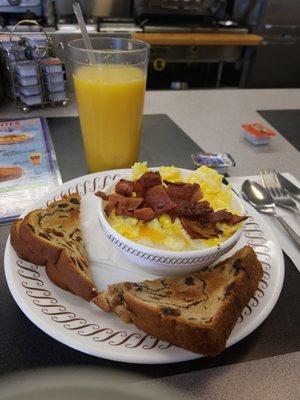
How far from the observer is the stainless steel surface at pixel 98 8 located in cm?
296

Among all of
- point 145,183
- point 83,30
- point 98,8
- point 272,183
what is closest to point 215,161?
point 272,183

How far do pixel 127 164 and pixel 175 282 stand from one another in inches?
19.9

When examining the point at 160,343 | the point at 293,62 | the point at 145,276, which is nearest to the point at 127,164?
the point at 145,276

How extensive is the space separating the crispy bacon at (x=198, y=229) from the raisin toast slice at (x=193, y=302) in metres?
0.06

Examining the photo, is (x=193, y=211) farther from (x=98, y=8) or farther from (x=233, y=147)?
(x=98, y=8)

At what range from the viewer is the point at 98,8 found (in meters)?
3.05

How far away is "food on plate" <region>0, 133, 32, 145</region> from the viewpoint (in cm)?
109

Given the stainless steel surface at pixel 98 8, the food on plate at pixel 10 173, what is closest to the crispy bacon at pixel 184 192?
the food on plate at pixel 10 173

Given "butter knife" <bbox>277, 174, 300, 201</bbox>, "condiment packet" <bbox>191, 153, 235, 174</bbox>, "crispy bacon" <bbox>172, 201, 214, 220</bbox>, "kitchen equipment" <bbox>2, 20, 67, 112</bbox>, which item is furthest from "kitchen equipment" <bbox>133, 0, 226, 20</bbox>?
"crispy bacon" <bbox>172, 201, 214, 220</bbox>

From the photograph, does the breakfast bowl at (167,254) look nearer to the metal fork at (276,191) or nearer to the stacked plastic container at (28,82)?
the metal fork at (276,191)

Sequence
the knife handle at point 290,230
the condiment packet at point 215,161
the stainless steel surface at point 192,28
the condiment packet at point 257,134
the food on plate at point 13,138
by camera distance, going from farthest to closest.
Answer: the stainless steel surface at point 192,28 → the condiment packet at point 257,134 → the food on plate at point 13,138 → the condiment packet at point 215,161 → the knife handle at point 290,230

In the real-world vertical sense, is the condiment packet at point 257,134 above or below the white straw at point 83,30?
below

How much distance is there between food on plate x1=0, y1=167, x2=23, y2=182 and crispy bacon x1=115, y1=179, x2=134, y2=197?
1.30 feet

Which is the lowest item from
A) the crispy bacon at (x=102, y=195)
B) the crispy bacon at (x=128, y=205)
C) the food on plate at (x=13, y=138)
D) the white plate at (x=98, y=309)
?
the food on plate at (x=13, y=138)
